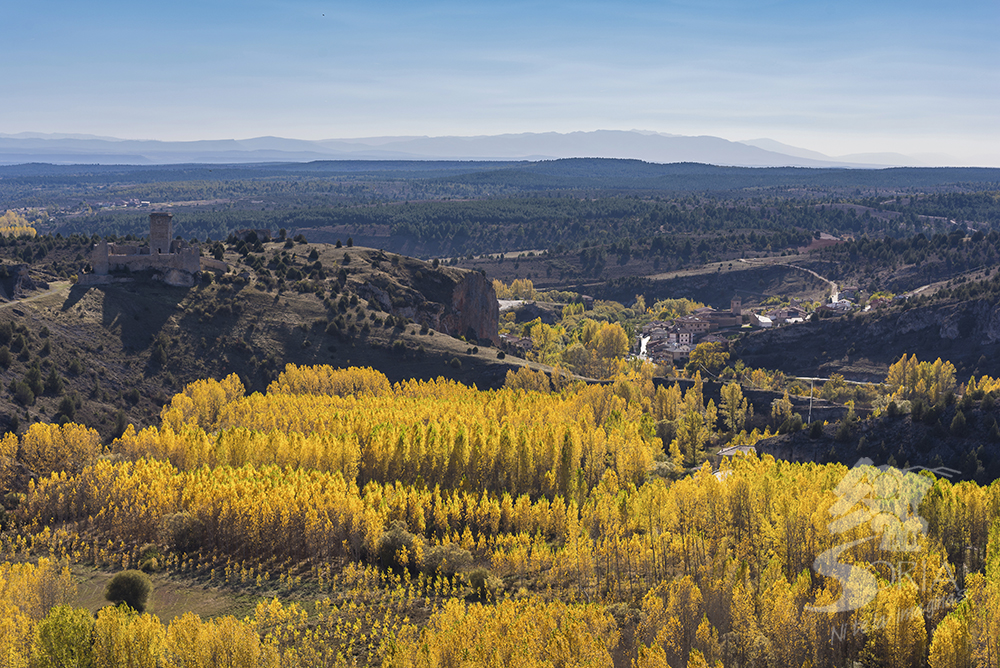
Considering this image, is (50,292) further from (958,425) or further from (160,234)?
(958,425)

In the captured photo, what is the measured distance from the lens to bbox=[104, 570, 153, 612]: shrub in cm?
6812

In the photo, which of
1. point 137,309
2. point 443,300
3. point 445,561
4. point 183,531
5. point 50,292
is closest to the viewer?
point 445,561

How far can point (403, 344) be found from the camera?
494ft

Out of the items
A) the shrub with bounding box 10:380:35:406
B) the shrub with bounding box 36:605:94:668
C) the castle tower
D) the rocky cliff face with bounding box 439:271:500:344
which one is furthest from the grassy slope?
the shrub with bounding box 36:605:94:668

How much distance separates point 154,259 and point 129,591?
88.9 metres

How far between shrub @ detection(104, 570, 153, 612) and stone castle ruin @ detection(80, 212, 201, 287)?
265ft

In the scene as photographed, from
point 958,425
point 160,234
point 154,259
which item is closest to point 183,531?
point 154,259

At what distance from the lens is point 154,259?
483 feet

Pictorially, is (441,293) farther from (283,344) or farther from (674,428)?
(674,428)

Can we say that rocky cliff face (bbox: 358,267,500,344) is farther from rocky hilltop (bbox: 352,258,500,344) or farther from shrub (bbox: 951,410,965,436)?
shrub (bbox: 951,410,965,436)

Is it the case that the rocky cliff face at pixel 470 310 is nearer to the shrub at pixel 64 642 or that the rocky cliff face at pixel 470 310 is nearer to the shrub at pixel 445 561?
the shrub at pixel 445 561

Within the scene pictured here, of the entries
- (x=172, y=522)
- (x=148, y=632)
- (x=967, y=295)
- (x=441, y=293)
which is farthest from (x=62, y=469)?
(x=967, y=295)

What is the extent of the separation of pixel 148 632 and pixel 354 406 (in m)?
62.6

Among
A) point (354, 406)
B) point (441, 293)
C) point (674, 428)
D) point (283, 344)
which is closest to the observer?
point (354, 406)
